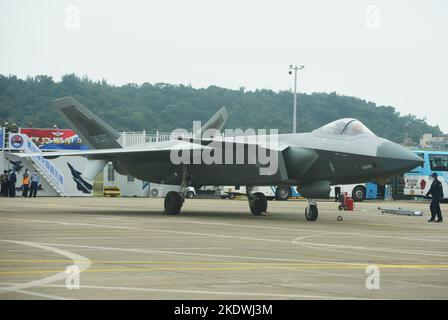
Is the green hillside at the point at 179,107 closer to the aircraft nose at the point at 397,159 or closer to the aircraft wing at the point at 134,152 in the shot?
the aircraft wing at the point at 134,152

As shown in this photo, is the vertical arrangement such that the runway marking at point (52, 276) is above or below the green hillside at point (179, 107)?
below

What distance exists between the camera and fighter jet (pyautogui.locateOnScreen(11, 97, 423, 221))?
22.0 meters

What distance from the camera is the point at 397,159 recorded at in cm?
2131

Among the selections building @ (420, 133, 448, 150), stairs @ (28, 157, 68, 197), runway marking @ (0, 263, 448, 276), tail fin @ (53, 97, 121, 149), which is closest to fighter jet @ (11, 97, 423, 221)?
tail fin @ (53, 97, 121, 149)

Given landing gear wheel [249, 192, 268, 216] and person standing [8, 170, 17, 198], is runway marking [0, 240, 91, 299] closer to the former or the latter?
landing gear wheel [249, 192, 268, 216]

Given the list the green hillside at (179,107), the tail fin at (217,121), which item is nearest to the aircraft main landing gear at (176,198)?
the tail fin at (217,121)

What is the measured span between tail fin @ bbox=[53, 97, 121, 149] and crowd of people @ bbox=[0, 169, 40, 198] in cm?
1817

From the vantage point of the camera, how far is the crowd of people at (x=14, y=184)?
151 ft

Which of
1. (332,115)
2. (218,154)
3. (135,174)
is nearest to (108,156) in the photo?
(135,174)

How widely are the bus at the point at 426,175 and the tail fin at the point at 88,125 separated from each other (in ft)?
102

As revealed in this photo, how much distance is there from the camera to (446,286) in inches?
374

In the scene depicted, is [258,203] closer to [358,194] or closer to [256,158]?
[256,158]
